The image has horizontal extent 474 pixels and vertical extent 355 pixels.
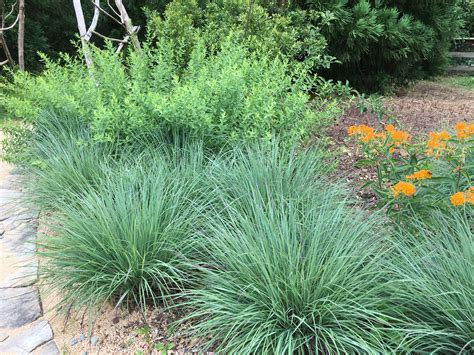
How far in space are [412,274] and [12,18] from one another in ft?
36.2

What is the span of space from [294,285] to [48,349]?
1209mm

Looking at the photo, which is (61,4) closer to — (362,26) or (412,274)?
(362,26)

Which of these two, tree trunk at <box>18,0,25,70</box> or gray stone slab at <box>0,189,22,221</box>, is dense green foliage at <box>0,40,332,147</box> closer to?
gray stone slab at <box>0,189,22,221</box>

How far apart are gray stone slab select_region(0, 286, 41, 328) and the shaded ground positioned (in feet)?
7.18

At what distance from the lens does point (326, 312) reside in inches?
69.7

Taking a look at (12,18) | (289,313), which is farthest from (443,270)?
(12,18)

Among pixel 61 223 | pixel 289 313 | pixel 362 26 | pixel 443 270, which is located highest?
pixel 362 26

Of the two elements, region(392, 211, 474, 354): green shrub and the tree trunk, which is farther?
the tree trunk

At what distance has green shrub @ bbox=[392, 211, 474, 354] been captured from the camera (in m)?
1.64

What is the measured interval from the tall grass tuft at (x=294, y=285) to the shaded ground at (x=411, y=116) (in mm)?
1404

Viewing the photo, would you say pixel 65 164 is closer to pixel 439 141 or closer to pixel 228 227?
A: pixel 228 227

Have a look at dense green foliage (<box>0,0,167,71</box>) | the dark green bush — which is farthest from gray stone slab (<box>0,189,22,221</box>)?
dense green foliage (<box>0,0,167,71</box>)

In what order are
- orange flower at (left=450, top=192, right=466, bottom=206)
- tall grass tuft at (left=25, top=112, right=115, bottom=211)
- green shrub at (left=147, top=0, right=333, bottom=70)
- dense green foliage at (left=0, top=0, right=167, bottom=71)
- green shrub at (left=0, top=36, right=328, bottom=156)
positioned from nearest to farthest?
orange flower at (left=450, top=192, right=466, bottom=206)
tall grass tuft at (left=25, top=112, right=115, bottom=211)
green shrub at (left=0, top=36, right=328, bottom=156)
green shrub at (left=147, top=0, right=333, bottom=70)
dense green foliage at (left=0, top=0, right=167, bottom=71)

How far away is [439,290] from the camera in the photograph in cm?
173
